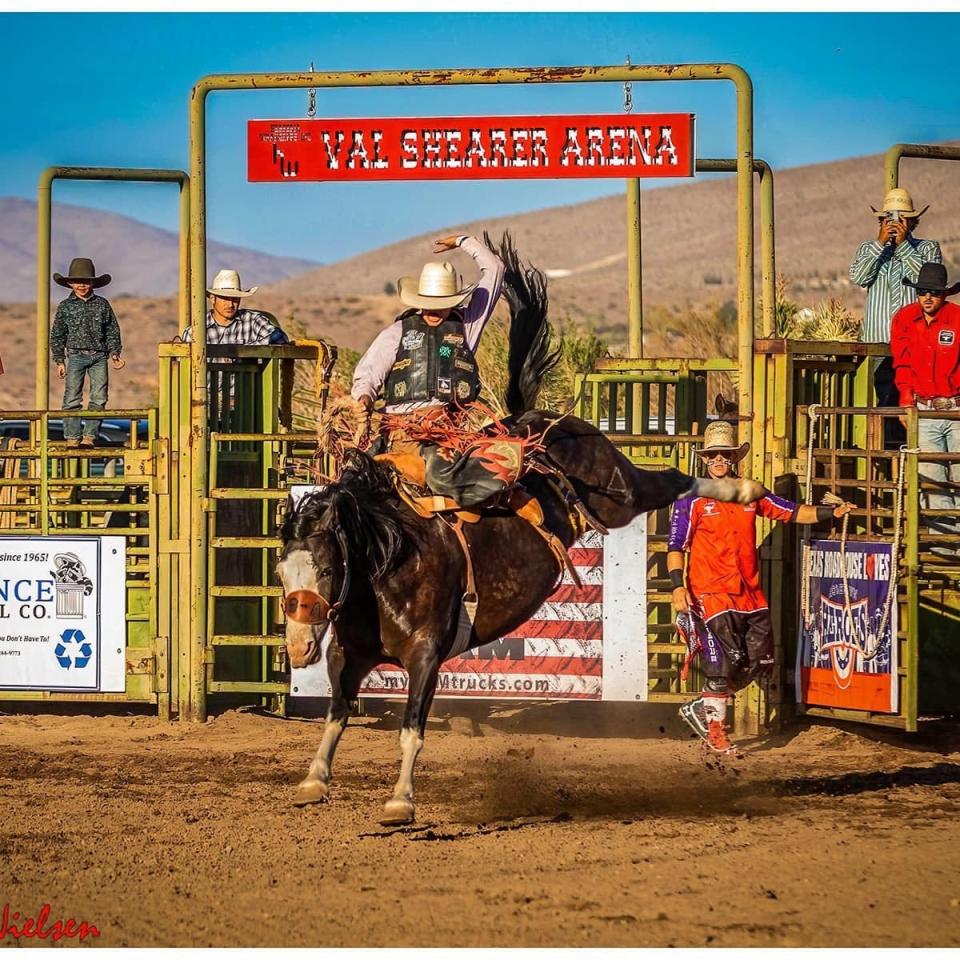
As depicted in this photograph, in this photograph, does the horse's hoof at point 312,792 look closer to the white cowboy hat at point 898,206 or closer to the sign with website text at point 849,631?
the sign with website text at point 849,631

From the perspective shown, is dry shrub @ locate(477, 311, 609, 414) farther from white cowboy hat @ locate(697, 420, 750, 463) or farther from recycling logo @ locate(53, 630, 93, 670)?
white cowboy hat @ locate(697, 420, 750, 463)

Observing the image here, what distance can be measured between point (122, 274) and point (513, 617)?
198 meters

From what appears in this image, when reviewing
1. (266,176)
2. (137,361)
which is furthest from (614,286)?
(266,176)

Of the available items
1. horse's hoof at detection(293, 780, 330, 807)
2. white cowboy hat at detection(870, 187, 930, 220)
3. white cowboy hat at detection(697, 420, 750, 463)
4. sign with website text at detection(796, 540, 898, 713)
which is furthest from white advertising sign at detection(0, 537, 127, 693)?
white cowboy hat at detection(870, 187, 930, 220)

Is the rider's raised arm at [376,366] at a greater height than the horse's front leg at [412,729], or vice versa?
the rider's raised arm at [376,366]

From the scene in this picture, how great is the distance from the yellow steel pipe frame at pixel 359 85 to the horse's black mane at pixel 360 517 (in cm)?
227

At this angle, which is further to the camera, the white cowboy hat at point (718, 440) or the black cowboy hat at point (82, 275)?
the black cowboy hat at point (82, 275)

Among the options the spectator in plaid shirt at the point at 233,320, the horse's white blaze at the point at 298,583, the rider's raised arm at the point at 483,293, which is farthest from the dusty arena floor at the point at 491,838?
the spectator in plaid shirt at the point at 233,320

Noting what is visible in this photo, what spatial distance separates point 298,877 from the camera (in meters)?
5.65

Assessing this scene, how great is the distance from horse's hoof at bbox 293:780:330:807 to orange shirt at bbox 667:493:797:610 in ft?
8.61

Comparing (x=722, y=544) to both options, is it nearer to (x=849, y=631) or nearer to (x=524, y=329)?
(x=849, y=631)

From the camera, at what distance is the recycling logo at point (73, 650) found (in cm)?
922

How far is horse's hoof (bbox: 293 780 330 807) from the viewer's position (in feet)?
21.0

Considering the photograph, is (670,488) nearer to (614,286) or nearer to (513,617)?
(513,617)
